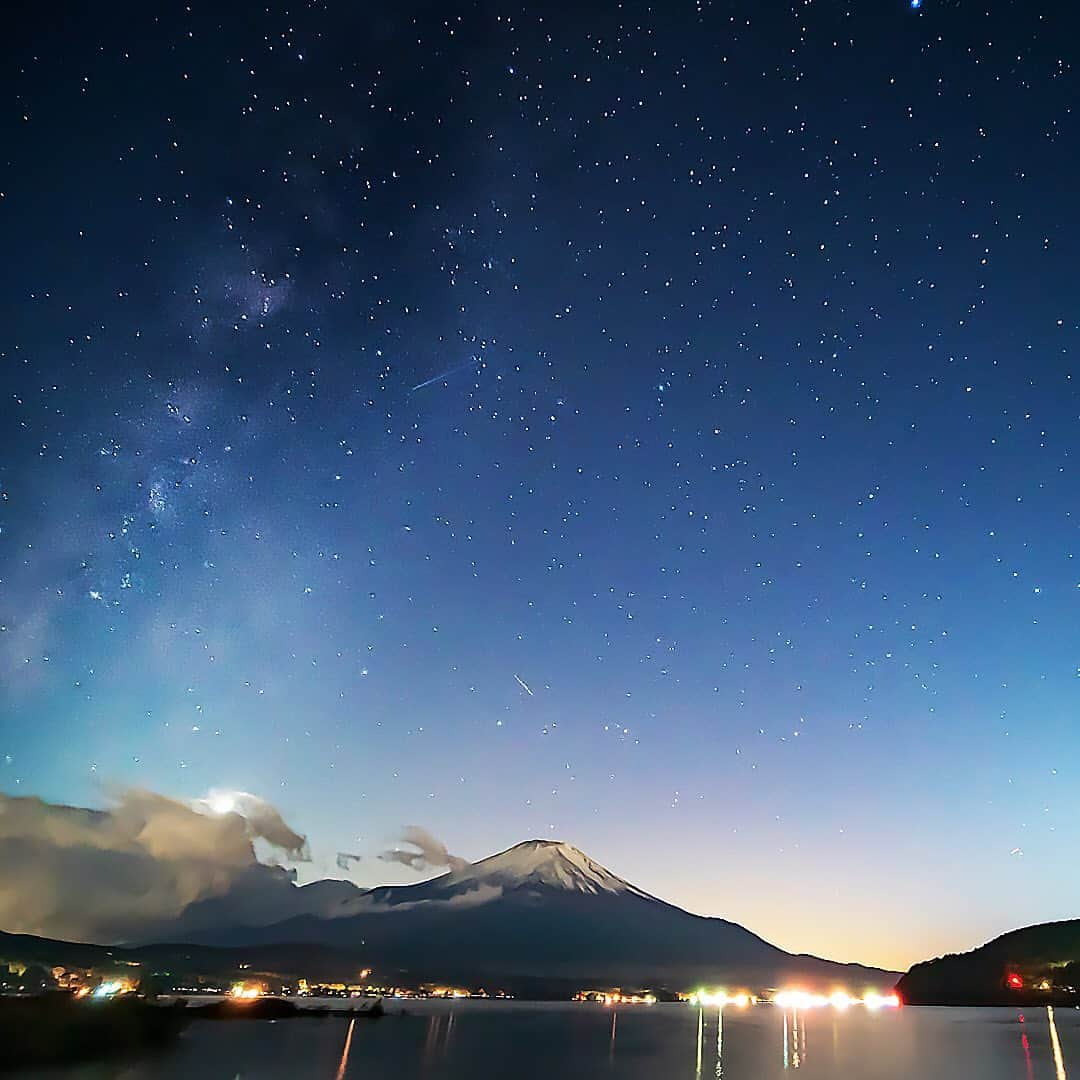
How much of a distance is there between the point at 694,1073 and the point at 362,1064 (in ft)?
92.6

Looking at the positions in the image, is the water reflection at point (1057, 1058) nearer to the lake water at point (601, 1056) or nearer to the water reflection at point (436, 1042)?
the lake water at point (601, 1056)

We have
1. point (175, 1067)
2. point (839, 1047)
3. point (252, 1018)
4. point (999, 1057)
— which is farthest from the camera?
point (252, 1018)

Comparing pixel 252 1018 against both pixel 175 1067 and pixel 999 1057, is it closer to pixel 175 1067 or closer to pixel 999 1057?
pixel 175 1067

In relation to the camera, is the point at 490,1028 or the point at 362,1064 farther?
the point at 490,1028

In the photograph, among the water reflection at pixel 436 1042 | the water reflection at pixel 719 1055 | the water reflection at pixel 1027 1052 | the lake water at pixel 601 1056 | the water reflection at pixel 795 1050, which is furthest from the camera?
the water reflection at pixel 436 1042

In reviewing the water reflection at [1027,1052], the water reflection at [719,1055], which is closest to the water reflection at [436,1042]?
the water reflection at [719,1055]

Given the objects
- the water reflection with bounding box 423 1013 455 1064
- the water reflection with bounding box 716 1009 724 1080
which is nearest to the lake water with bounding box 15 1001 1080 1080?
the water reflection with bounding box 716 1009 724 1080

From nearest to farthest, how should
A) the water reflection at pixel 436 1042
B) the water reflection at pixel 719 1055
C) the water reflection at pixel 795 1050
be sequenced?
1. the water reflection at pixel 719 1055
2. the water reflection at pixel 795 1050
3. the water reflection at pixel 436 1042

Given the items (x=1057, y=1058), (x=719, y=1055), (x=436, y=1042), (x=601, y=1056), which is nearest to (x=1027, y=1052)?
(x=1057, y=1058)

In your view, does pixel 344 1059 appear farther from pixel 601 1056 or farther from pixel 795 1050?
pixel 795 1050

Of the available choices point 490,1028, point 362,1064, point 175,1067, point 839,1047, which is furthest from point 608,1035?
point 175,1067

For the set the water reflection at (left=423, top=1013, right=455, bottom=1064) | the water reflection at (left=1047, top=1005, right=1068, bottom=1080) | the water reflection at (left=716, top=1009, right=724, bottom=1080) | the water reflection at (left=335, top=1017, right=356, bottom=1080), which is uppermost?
the water reflection at (left=1047, top=1005, right=1068, bottom=1080)

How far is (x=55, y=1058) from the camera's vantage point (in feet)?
252

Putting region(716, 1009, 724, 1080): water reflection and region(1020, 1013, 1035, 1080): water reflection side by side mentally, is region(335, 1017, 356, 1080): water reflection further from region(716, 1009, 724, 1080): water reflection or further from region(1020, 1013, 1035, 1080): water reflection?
region(1020, 1013, 1035, 1080): water reflection
